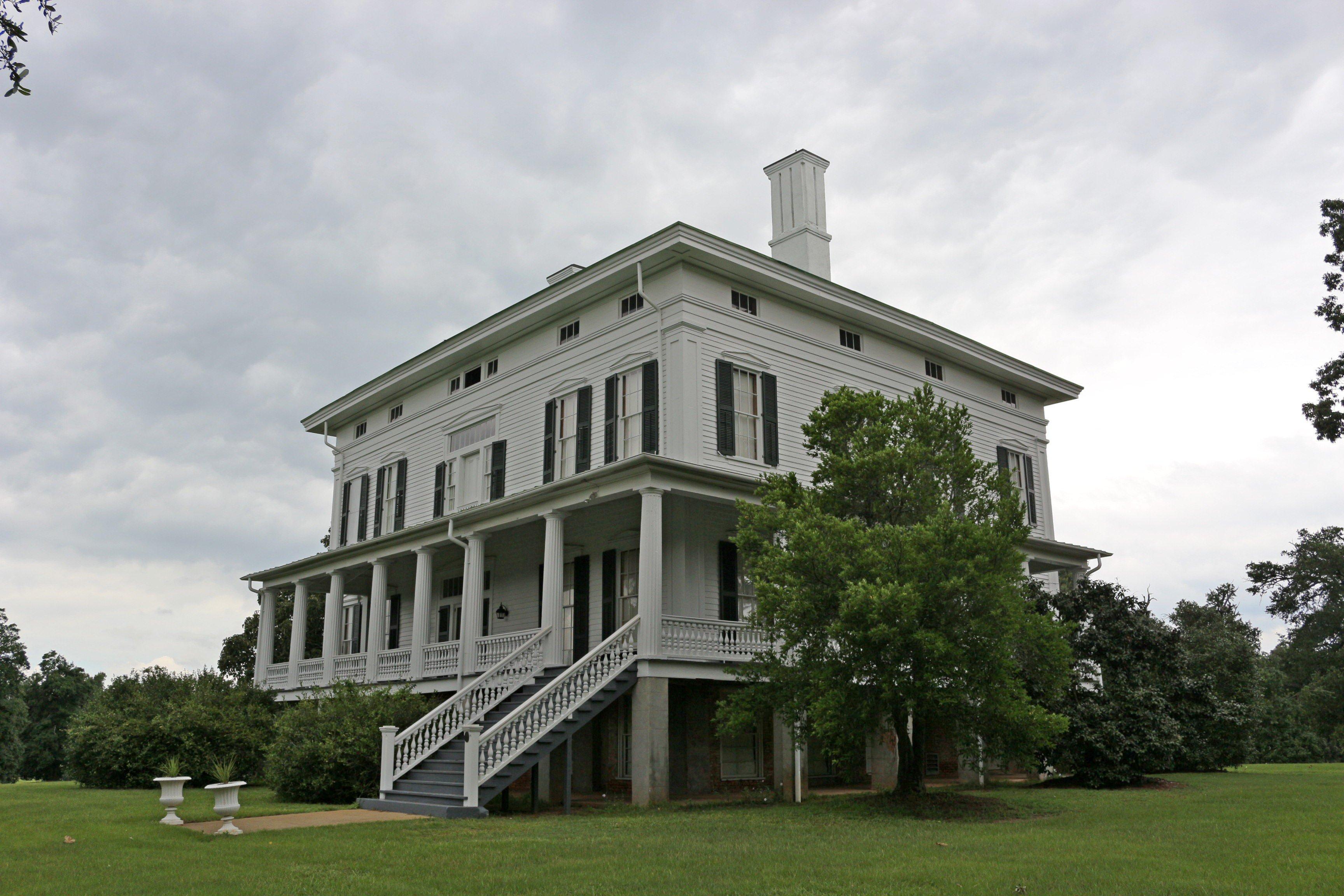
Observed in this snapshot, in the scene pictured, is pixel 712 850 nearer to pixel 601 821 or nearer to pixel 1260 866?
pixel 601 821

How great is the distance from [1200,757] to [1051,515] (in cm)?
709

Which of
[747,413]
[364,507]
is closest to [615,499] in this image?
[747,413]

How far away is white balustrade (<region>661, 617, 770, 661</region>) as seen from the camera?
18.1m

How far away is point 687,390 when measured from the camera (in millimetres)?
20516

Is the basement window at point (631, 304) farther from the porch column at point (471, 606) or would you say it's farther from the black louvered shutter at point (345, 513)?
the black louvered shutter at point (345, 513)

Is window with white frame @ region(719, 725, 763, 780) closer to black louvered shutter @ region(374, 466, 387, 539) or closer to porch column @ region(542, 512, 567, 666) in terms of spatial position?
porch column @ region(542, 512, 567, 666)

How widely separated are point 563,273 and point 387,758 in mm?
14409

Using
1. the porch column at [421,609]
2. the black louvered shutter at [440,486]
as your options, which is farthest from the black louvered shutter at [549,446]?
the black louvered shutter at [440,486]

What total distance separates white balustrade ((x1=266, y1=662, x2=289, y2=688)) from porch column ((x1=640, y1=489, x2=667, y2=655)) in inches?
586

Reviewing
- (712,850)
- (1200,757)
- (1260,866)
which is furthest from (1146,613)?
(712,850)

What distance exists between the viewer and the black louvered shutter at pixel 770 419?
21.5 metres

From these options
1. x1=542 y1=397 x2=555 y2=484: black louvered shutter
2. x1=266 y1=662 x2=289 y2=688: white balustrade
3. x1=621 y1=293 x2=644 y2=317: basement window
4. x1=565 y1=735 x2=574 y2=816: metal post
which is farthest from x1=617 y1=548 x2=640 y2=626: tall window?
x1=266 y1=662 x2=289 y2=688: white balustrade

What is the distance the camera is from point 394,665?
24391mm

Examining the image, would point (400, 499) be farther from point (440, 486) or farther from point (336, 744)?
point (336, 744)
